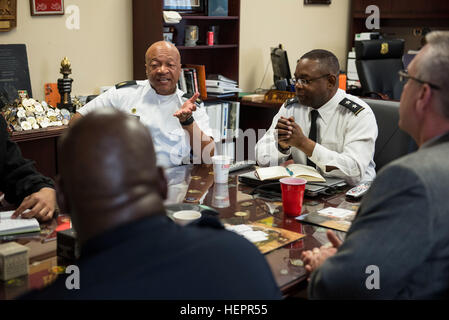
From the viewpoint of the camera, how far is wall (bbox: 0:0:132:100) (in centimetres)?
339

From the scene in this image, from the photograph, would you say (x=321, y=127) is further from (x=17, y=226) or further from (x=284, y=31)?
(x=284, y=31)

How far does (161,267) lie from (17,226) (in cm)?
94

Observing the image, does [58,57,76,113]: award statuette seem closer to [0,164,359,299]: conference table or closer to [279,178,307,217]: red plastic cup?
[0,164,359,299]: conference table

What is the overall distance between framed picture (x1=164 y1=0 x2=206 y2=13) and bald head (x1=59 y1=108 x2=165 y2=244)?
3.21 metres

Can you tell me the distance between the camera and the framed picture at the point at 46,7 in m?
3.35

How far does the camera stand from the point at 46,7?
341cm

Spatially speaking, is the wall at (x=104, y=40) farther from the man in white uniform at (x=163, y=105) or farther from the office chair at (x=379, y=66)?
the office chair at (x=379, y=66)

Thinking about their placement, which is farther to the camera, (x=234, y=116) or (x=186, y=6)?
(x=234, y=116)

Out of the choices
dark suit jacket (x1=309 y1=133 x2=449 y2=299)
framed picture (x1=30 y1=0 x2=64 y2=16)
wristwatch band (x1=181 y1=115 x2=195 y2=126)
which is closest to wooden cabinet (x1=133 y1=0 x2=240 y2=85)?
framed picture (x1=30 y1=0 x2=64 y2=16)

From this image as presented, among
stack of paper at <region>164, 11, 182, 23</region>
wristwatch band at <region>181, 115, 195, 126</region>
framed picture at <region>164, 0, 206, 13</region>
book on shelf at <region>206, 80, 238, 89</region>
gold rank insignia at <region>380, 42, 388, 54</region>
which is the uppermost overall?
framed picture at <region>164, 0, 206, 13</region>

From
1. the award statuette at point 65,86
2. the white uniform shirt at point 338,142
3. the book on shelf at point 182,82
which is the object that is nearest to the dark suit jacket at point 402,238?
the white uniform shirt at point 338,142

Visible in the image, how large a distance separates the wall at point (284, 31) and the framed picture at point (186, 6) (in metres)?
0.62

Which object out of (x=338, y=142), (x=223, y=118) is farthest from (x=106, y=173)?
(x=223, y=118)

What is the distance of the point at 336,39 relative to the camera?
5734mm
